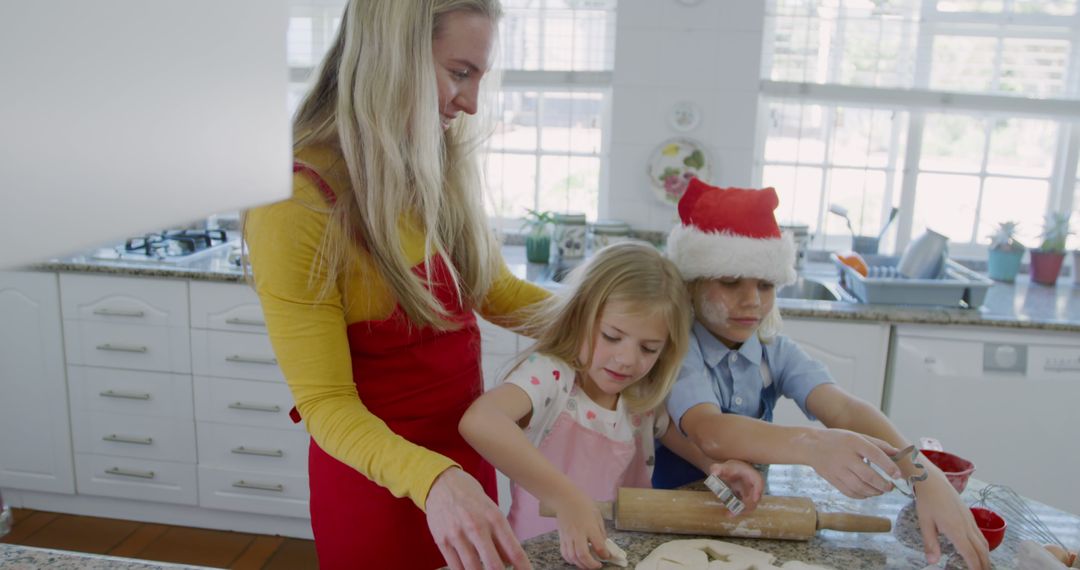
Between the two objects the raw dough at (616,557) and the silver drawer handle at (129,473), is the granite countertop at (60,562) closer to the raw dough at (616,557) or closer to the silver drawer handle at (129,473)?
the raw dough at (616,557)

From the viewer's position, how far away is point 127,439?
8.15 ft

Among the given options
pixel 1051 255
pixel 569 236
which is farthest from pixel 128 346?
pixel 1051 255

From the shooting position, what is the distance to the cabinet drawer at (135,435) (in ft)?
8.12

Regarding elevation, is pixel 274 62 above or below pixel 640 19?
below

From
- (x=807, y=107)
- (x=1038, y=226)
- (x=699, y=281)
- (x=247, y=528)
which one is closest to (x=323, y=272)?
(x=699, y=281)

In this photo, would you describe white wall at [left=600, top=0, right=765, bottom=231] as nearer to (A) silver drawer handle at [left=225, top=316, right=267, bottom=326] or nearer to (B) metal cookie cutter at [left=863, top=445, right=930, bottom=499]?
(A) silver drawer handle at [left=225, top=316, right=267, bottom=326]

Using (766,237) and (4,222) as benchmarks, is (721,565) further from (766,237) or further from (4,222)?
(4,222)

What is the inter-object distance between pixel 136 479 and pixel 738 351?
200 cm

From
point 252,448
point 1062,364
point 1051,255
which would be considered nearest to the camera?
point 1062,364

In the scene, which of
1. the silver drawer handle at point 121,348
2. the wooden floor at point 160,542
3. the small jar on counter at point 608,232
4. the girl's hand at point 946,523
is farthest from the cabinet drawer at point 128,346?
the girl's hand at point 946,523

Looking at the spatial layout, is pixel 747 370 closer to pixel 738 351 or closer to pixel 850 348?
pixel 738 351

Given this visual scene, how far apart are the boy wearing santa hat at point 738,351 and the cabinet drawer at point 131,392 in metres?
1.62

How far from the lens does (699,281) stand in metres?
1.37

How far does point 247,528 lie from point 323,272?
6.03ft
